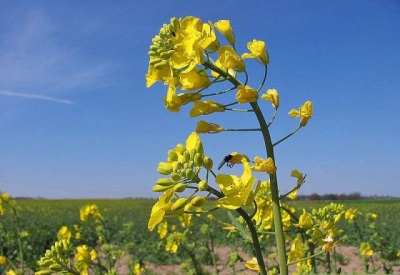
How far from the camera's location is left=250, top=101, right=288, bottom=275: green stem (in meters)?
1.17

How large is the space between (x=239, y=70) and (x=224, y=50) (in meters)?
0.07

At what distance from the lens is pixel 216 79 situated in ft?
4.54

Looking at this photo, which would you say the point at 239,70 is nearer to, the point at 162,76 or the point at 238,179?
the point at 162,76

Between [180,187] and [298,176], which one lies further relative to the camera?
[298,176]

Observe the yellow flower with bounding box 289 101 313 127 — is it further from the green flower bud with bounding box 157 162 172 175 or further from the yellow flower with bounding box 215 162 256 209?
the green flower bud with bounding box 157 162 172 175

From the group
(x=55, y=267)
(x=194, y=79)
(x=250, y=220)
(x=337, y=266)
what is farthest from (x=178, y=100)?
(x=337, y=266)

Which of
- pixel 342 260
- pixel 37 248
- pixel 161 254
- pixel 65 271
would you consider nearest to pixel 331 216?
pixel 65 271

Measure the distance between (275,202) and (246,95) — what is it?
0.28 meters

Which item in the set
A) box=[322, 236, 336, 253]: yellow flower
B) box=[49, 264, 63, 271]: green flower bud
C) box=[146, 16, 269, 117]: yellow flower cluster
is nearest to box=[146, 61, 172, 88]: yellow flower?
box=[146, 16, 269, 117]: yellow flower cluster

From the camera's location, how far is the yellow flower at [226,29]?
4.83 feet

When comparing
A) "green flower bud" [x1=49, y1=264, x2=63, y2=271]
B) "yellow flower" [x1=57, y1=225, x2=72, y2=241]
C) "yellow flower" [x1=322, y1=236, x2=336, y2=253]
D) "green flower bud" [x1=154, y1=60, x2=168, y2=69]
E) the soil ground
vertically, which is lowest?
the soil ground

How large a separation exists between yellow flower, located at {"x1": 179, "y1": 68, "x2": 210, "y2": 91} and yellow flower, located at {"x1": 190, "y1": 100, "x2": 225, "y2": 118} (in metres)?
0.04

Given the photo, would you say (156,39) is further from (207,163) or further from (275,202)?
(275,202)

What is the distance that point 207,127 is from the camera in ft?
4.70
